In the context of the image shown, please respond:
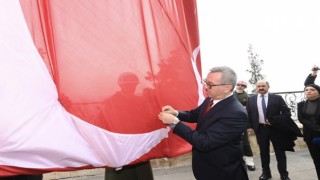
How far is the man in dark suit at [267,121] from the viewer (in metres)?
5.37

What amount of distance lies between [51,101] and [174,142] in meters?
1.01

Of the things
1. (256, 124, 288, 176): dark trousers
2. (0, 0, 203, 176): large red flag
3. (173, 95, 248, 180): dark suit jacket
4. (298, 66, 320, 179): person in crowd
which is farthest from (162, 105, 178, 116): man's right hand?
(256, 124, 288, 176): dark trousers

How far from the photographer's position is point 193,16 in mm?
2713

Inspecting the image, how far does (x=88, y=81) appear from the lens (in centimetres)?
204

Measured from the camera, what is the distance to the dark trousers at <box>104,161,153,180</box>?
304 centimetres

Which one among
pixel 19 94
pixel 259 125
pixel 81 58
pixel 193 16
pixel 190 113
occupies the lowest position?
pixel 259 125

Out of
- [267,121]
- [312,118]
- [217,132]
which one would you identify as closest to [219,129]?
[217,132]

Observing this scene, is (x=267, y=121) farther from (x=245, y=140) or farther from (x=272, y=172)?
(x=272, y=172)

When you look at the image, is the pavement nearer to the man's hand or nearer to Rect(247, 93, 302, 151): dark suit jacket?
Rect(247, 93, 302, 151): dark suit jacket

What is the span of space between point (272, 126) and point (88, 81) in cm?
419

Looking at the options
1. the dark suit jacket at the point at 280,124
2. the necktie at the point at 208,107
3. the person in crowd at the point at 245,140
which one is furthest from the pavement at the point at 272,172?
the necktie at the point at 208,107

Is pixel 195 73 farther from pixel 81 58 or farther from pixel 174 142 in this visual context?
pixel 81 58

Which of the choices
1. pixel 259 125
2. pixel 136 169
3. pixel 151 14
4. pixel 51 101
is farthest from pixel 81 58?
pixel 259 125

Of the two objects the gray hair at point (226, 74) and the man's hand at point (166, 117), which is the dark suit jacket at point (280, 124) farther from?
the man's hand at point (166, 117)
